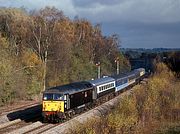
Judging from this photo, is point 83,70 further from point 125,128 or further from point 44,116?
point 125,128

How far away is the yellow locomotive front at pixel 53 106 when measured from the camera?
3303cm

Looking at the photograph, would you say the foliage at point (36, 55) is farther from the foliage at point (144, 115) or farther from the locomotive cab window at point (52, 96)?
the foliage at point (144, 115)

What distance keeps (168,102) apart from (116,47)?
7762 cm

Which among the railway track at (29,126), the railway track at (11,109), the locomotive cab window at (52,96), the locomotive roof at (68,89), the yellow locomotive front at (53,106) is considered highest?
the locomotive roof at (68,89)

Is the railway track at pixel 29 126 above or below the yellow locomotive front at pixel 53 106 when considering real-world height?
below

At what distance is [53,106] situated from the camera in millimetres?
33250

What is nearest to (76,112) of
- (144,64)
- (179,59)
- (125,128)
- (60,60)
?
(125,128)

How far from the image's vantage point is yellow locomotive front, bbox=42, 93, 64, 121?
108ft

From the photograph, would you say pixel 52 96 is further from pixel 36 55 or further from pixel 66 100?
pixel 36 55

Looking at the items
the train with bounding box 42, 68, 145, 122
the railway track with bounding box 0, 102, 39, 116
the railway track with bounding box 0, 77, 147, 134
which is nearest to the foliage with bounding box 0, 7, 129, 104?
the railway track with bounding box 0, 102, 39, 116

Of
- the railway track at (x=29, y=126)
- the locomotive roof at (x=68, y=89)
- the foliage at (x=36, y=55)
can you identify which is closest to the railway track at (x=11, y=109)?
the foliage at (x=36, y=55)

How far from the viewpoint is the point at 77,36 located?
9325cm

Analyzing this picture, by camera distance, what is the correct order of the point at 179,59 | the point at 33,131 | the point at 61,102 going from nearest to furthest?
the point at 33,131 → the point at 61,102 → the point at 179,59

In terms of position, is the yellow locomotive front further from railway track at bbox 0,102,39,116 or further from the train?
railway track at bbox 0,102,39,116
